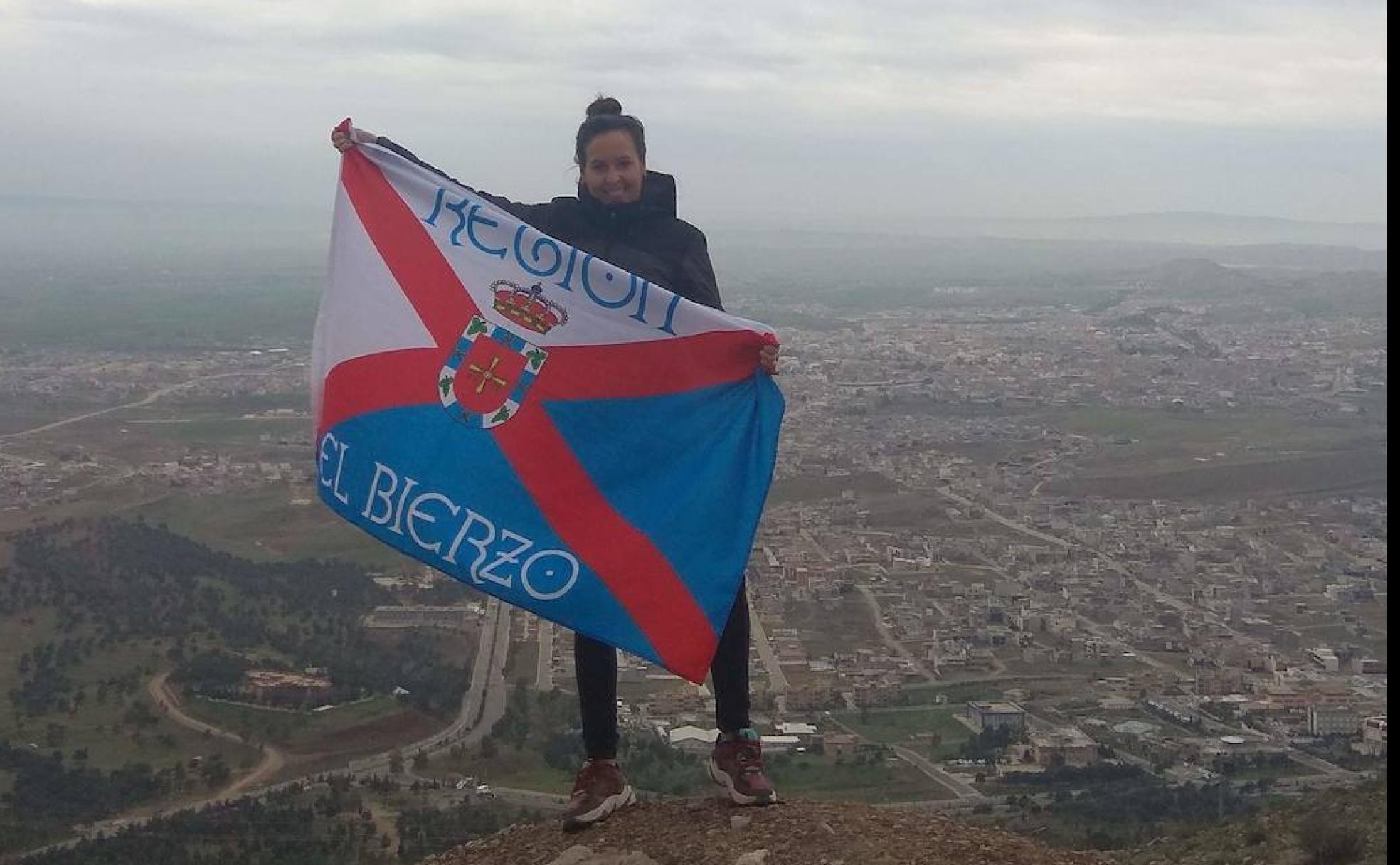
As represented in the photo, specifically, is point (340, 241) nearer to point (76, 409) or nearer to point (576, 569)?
point (576, 569)

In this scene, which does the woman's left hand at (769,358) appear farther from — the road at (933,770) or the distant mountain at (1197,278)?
the distant mountain at (1197,278)

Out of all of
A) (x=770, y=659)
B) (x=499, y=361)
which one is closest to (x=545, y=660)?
(x=770, y=659)

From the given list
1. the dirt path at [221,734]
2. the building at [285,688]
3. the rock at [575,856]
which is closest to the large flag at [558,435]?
the rock at [575,856]

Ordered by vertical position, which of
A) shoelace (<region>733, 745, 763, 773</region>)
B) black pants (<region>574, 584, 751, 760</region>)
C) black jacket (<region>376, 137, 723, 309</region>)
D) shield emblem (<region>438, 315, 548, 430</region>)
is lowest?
shoelace (<region>733, 745, 763, 773</region>)

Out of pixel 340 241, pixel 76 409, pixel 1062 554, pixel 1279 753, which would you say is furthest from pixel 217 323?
pixel 340 241

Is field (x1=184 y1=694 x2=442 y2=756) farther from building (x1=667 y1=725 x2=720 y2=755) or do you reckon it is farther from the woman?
the woman

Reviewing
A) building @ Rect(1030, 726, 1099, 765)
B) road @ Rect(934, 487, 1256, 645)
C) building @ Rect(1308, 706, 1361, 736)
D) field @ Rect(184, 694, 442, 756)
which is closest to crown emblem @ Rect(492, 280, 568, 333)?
building @ Rect(1030, 726, 1099, 765)
